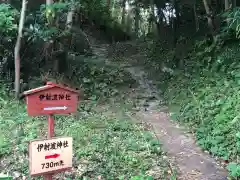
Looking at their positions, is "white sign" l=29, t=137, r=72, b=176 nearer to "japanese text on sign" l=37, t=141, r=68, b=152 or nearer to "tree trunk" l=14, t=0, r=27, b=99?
"japanese text on sign" l=37, t=141, r=68, b=152

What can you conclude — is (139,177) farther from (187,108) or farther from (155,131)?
(187,108)

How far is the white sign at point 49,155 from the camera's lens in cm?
404

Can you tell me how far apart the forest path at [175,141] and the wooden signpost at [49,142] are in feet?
7.23

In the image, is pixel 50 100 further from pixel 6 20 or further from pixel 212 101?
pixel 6 20

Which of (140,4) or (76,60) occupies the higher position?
(140,4)

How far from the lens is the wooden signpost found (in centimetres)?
407

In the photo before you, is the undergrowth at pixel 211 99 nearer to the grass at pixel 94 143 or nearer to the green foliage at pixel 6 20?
the grass at pixel 94 143

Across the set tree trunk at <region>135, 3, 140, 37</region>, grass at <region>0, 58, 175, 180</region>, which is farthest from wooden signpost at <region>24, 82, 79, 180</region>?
tree trunk at <region>135, 3, 140, 37</region>

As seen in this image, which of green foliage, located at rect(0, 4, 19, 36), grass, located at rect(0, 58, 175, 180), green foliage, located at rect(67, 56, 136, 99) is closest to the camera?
grass, located at rect(0, 58, 175, 180)

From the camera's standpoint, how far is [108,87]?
10672 mm

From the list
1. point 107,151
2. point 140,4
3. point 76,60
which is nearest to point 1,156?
point 107,151

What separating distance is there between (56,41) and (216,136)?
5.58m

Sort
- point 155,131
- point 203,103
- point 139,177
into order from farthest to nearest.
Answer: point 203,103
point 155,131
point 139,177

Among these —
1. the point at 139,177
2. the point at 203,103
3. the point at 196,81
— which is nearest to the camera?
the point at 139,177
